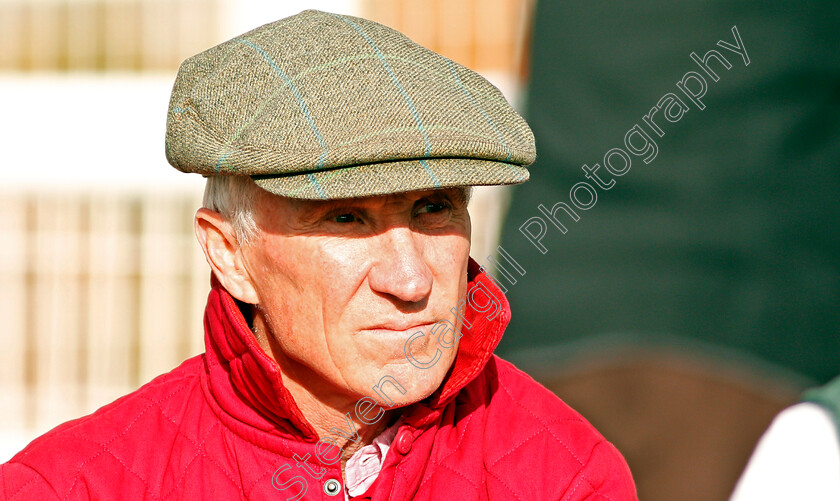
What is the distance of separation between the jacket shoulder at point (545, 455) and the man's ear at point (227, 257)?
24.5 inches

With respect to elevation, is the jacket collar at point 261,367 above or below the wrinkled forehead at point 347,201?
below

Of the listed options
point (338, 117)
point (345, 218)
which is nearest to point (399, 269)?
point (345, 218)

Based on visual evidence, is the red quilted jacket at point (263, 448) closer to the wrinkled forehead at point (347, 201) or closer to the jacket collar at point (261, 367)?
the jacket collar at point (261, 367)

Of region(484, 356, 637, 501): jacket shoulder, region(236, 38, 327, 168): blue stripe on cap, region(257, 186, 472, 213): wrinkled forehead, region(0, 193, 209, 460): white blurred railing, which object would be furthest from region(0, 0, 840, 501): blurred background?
region(0, 193, 209, 460): white blurred railing

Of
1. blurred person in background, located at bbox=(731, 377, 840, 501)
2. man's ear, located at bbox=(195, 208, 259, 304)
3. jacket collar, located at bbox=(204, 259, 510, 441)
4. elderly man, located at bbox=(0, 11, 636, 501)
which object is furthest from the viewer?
man's ear, located at bbox=(195, 208, 259, 304)

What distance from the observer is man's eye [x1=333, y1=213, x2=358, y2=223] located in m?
1.71

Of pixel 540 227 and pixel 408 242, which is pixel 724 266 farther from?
pixel 408 242

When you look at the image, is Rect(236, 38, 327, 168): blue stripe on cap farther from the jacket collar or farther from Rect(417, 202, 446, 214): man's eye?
the jacket collar

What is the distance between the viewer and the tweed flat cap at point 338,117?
1.61 m

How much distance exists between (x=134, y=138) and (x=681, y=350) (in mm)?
3549

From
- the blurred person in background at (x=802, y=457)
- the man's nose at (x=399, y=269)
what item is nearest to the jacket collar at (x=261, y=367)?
the man's nose at (x=399, y=269)

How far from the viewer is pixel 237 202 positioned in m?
1.81

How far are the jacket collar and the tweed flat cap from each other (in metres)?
0.31

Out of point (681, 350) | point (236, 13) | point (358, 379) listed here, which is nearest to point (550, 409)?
point (358, 379)
